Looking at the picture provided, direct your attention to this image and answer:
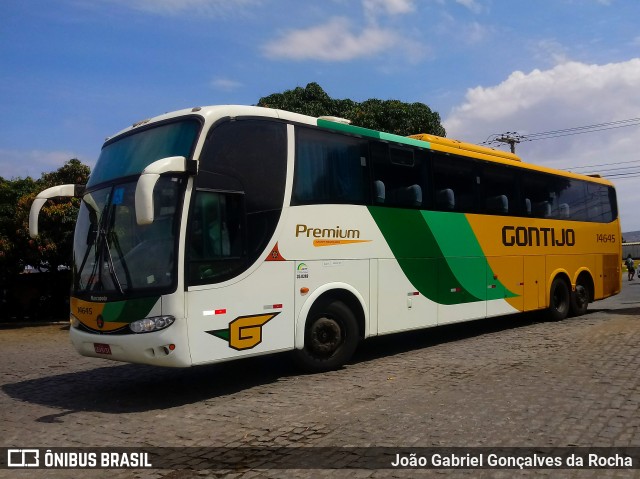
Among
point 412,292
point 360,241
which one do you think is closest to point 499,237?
point 412,292

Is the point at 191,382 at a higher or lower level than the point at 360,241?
lower

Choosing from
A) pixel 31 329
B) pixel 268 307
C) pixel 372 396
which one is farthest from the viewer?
pixel 31 329

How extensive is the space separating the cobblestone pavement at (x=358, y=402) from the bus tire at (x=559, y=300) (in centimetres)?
267

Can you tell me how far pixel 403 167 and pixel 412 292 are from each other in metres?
2.03

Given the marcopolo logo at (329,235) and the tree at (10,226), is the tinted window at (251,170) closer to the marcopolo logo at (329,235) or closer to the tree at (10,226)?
the marcopolo logo at (329,235)

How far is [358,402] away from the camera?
6285mm

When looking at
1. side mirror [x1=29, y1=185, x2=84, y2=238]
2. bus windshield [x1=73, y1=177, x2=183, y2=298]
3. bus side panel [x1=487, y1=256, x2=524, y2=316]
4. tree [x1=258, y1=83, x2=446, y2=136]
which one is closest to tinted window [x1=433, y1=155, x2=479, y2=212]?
bus side panel [x1=487, y1=256, x2=524, y2=316]

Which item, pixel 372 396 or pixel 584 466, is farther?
pixel 372 396

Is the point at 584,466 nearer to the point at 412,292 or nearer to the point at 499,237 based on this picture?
the point at 412,292

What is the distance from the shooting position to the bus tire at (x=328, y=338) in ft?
25.6

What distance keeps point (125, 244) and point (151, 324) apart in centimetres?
104

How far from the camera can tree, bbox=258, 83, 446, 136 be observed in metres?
21.2

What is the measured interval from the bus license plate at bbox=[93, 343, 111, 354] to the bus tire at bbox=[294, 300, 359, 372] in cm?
236

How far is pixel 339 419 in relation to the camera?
18.5ft
